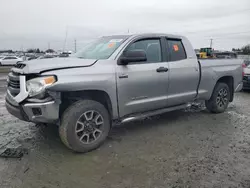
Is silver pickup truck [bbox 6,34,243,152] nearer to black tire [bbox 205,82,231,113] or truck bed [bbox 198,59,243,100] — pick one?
truck bed [bbox 198,59,243,100]

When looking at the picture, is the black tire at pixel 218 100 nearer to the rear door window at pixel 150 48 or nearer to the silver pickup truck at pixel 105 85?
A: the silver pickup truck at pixel 105 85

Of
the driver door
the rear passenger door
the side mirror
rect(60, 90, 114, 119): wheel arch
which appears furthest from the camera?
the rear passenger door

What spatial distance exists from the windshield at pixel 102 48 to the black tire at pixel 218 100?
2873 millimetres

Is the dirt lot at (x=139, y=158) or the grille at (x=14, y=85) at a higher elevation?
the grille at (x=14, y=85)

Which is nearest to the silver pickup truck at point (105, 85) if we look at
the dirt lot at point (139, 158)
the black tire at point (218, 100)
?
the dirt lot at point (139, 158)

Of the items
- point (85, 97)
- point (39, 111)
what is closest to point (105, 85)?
point (85, 97)

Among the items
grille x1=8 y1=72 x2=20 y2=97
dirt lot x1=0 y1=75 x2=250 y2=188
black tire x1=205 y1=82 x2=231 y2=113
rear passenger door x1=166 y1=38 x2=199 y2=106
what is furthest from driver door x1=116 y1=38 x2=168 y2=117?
black tire x1=205 y1=82 x2=231 y2=113

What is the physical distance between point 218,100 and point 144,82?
2702 mm

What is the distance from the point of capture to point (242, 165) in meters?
3.26

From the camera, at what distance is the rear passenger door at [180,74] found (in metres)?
4.57

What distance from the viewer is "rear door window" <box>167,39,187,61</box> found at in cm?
466

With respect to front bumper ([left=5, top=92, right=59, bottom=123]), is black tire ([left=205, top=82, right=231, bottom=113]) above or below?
below

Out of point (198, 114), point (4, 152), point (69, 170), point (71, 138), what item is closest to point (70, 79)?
point (71, 138)

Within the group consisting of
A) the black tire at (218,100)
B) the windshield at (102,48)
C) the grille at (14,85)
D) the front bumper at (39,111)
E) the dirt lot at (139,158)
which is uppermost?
the windshield at (102,48)
